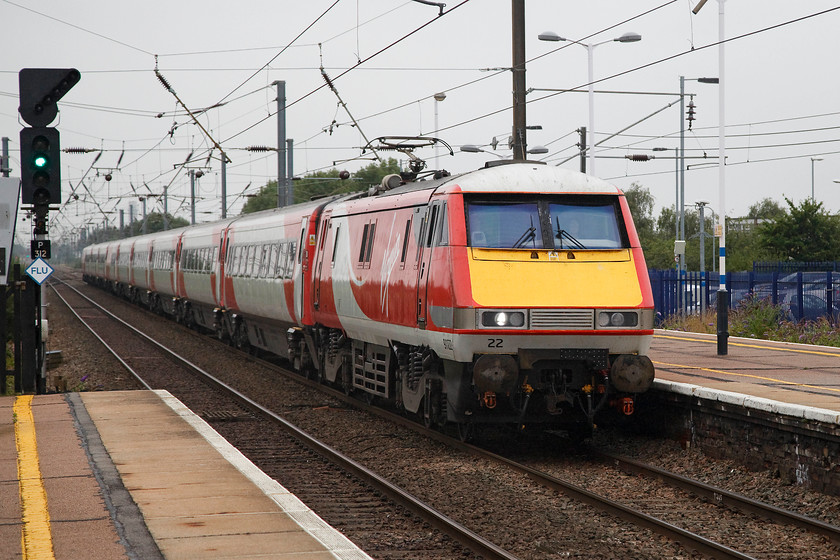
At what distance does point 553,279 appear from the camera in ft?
36.6

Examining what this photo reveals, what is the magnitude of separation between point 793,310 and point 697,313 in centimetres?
371

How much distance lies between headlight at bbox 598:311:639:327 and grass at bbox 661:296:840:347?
36.7 feet

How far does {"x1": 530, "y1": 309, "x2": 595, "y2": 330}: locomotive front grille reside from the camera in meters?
10.9

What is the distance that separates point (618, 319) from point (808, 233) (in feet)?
113

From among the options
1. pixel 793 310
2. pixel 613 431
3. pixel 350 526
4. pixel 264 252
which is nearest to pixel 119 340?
Answer: pixel 264 252

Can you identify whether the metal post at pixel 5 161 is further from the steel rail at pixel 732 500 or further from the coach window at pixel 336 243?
the steel rail at pixel 732 500

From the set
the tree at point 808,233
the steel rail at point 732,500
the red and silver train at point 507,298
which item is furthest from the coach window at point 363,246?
the tree at point 808,233

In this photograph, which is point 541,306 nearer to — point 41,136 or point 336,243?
point 336,243

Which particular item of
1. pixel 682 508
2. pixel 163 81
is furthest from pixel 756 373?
pixel 163 81

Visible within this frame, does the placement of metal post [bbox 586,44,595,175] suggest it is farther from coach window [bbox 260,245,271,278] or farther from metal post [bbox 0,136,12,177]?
metal post [bbox 0,136,12,177]

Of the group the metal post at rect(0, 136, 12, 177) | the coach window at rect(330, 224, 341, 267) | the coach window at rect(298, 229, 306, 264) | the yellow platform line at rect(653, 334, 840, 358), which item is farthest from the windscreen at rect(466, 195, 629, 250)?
the metal post at rect(0, 136, 12, 177)

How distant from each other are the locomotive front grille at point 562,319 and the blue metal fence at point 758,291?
491 inches

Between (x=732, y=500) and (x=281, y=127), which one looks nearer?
(x=732, y=500)

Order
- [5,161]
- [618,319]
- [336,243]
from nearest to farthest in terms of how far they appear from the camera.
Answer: [618,319], [336,243], [5,161]
